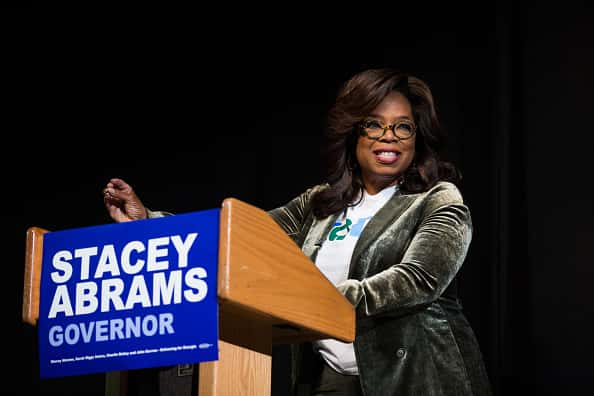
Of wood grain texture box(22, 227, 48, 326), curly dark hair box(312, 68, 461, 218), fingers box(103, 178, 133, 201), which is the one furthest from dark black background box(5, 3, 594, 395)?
wood grain texture box(22, 227, 48, 326)

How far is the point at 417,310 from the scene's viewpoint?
1.91m

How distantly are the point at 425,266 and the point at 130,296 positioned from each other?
2.20ft

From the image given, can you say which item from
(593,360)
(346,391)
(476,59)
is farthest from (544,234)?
(346,391)

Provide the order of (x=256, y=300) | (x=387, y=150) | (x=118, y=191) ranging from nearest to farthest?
(x=256, y=300) < (x=118, y=191) < (x=387, y=150)

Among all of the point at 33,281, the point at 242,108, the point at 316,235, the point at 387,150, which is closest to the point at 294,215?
the point at 316,235

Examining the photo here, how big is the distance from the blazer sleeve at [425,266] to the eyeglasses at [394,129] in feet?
0.49

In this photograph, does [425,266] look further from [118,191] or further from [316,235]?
[118,191]

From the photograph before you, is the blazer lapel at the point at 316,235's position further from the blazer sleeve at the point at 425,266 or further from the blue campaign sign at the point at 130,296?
the blue campaign sign at the point at 130,296

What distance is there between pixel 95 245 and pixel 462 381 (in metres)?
0.83

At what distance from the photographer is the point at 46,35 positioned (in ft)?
10.8

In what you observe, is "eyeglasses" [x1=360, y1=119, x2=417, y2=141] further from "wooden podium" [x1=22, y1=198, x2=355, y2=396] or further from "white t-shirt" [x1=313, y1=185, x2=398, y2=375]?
"wooden podium" [x1=22, y1=198, x2=355, y2=396]

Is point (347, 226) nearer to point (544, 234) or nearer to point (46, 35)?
point (544, 234)

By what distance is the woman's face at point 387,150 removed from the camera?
6.95 feet

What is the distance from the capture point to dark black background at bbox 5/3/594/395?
103 inches
